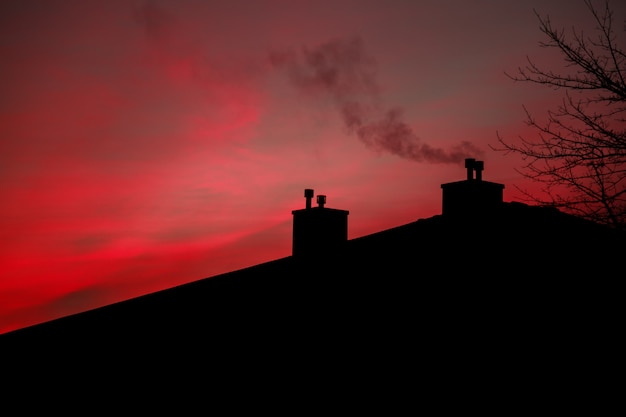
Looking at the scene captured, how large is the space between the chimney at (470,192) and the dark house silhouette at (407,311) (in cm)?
87

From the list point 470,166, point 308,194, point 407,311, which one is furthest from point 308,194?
point 407,311

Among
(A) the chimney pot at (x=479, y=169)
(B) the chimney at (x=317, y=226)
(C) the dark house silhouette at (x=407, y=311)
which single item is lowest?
(C) the dark house silhouette at (x=407, y=311)

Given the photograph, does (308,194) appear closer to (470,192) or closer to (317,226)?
(317,226)

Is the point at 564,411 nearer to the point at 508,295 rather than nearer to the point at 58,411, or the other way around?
the point at 508,295

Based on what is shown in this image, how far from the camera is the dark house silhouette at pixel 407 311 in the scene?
8000 mm

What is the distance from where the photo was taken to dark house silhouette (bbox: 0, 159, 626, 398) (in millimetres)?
8000

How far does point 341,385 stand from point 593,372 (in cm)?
327

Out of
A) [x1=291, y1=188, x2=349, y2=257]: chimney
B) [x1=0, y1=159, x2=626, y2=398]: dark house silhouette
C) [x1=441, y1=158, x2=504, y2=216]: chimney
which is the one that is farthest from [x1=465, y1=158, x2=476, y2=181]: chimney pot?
[x1=291, y1=188, x2=349, y2=257]: chimney

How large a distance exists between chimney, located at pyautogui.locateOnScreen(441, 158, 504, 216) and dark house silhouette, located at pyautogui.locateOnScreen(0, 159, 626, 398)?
865 millimetres

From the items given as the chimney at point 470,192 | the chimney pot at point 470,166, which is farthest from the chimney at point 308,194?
the chimney pot at point 470,166

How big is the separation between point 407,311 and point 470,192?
3286 mm

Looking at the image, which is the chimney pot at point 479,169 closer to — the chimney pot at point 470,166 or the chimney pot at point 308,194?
the chimney pot at point 470,166

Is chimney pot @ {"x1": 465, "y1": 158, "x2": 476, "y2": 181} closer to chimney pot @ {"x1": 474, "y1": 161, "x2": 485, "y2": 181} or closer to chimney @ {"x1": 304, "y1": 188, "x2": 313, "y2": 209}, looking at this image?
chimney pot @ {"x1": 474, "y1": 161, "x2": 485, "y2": 181}

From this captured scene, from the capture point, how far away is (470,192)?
35.7ft
